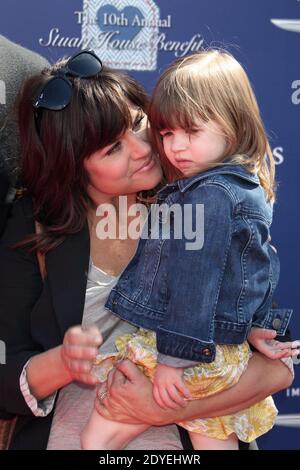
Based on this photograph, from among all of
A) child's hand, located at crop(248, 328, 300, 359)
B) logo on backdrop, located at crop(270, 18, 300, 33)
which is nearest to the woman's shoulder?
child's hand, located at crop(248, 328, 300, 359)

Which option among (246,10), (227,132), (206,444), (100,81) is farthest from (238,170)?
(246,10)

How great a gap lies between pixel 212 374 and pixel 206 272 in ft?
0.72

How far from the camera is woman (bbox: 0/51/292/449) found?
5.68 ft

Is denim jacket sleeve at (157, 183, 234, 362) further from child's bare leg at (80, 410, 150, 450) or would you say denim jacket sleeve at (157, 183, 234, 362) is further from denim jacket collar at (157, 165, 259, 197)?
child's bare leg at (80, 410, 150, 450)

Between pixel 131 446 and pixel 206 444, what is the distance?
0.16m

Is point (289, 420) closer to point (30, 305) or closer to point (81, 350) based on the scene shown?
point (30, 305)

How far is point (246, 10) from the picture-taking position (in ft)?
8.89

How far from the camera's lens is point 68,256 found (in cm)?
180

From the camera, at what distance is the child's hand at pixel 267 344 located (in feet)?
5.80

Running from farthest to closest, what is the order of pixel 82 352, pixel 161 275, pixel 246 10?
1. pixel 246 10
2. pixel 161 275
3. pixel 82 352

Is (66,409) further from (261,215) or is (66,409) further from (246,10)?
(246,10)
